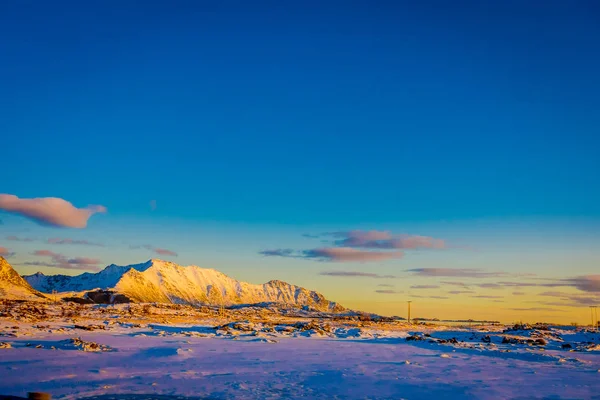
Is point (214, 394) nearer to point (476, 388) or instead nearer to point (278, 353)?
point (476, 388)

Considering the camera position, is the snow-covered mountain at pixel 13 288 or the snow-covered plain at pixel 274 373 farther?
the snow-covered mountain at pixel 13 288

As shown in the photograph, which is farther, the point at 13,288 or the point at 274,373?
the point at 13,288

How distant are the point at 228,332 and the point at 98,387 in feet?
111

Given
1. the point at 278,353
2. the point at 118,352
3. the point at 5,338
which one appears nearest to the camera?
the point at 118,352

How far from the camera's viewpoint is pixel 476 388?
18953 millimetres

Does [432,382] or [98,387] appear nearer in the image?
[98,387]

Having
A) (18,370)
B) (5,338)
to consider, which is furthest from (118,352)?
(5,338)

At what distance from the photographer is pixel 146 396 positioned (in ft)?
50.2

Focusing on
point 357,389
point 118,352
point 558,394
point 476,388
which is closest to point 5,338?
point 118,352

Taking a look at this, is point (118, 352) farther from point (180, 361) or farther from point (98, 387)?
point (98, 387)

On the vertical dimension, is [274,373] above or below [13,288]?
above

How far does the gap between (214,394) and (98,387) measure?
411 cm

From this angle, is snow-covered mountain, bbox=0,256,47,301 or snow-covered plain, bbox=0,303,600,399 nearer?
snow-covered plain, bbox=0,303,600,399

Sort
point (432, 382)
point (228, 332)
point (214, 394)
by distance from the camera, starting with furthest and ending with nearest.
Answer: point (228, 332), point (432, 382), point (214, 394)
